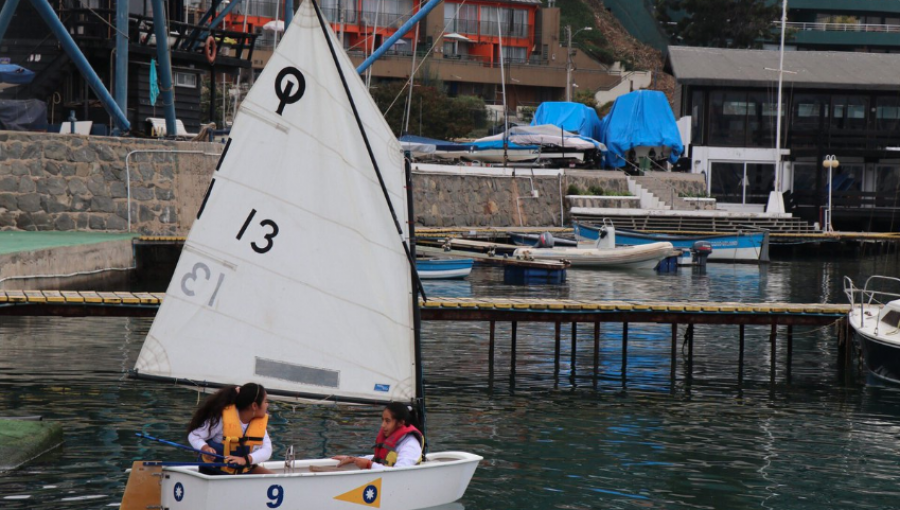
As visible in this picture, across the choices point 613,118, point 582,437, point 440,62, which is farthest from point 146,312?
point 440,62

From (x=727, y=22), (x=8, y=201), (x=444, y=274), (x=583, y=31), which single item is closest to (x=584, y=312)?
(x=444, y=274)

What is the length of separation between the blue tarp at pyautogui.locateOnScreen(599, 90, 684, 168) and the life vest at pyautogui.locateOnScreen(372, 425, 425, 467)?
171ft

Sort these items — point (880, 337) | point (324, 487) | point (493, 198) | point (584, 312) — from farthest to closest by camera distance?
1. point (493, 198)
2. point (584, 312)
3. point (880, 337)
4. point (324, 487)

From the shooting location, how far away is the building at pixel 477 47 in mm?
85250

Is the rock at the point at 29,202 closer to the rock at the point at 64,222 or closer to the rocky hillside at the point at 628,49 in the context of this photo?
the rock at the point at 64,222

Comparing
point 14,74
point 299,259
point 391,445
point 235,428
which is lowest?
point 391,445

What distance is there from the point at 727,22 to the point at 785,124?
27.1m

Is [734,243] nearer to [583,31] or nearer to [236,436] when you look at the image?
[236,436]

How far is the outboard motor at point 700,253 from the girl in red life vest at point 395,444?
36075 millimetres

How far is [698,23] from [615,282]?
185ft

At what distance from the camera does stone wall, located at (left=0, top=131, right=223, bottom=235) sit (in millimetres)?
30094

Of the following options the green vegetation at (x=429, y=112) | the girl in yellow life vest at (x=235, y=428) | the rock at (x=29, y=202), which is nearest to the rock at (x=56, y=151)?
the rock at (x=29, y=202)

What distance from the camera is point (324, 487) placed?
10633 millimetres

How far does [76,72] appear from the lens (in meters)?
39.4
